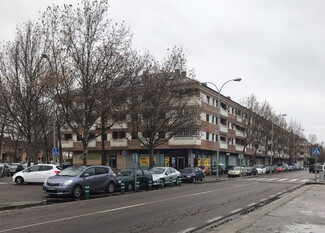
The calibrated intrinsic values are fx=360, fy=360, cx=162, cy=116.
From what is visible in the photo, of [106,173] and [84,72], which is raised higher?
[84,72]

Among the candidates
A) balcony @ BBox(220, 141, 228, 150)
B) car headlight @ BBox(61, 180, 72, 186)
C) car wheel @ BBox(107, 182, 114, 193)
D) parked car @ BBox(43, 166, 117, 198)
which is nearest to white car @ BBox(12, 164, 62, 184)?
car wheel @ BBox(107, 182, 114, 193)

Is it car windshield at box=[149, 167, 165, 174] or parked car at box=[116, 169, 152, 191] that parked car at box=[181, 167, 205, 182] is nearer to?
car windshield at box=[149, 167, 165, 174]

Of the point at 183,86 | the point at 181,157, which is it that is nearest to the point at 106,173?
the point at 183,86

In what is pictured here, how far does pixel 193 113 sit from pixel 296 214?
859 inches

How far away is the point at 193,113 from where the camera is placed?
3256 cm

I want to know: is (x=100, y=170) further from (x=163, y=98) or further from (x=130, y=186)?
(x=163, y=98)

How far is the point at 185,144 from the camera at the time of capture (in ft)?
162

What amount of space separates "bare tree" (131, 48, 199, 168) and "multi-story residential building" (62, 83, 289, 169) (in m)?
12.4

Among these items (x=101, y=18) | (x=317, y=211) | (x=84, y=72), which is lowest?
(x=317, y=211)

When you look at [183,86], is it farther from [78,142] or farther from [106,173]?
[78,142]

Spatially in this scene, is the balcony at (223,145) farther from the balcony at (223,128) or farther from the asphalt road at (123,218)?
the asphalt road at (123,218)

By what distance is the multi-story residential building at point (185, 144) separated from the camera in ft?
164

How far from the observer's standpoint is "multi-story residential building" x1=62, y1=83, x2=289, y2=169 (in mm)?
49969

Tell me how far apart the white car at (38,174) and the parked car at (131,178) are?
17.9 ft
